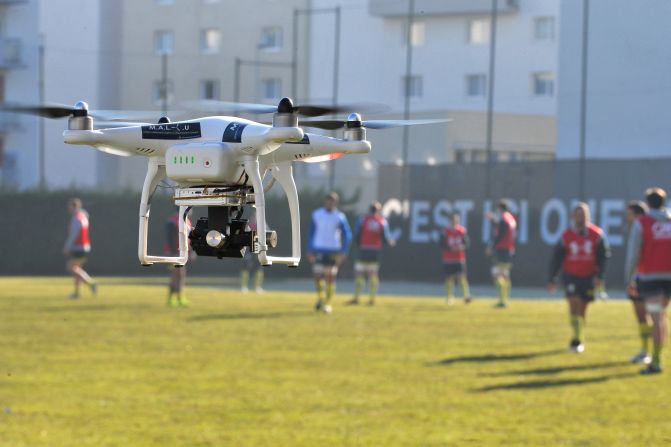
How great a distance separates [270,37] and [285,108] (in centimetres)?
211

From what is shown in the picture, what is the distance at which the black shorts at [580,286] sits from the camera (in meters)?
26.0

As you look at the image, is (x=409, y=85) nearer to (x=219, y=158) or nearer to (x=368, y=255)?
(x=219, y=158)

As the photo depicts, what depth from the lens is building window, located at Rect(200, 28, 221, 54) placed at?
4234 millimetres

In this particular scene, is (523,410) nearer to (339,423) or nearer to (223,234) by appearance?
(339,423)

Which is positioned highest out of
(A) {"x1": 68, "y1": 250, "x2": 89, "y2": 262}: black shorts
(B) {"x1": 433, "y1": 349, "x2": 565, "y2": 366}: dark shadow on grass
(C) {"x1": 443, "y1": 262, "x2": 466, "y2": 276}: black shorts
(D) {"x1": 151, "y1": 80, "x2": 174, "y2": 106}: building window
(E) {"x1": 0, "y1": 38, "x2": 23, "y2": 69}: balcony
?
(E) {"x1": 0, "y1": 38, "x2": 23, "y2": 69}: balcony

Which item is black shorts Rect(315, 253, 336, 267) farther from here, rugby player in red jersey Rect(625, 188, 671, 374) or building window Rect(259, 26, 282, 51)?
building window Rect(259, 26, 282, 51)

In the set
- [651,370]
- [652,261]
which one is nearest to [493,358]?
[651,370]

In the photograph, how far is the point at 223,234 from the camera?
92.8 inches

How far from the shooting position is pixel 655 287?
21.9m

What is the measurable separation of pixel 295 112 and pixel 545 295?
4845 centimetres

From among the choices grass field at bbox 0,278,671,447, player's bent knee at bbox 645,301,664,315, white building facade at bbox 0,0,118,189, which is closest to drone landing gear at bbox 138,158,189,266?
white building facade at bbox 0,0,118,189

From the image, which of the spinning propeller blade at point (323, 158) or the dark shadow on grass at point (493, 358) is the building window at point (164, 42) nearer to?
the spinning propeller blade at point (323, 158)

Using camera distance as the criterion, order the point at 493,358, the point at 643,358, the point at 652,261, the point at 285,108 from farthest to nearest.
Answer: the point at 493,358 → the point at 643,358 → the point at 652,261 → the point at 285,108

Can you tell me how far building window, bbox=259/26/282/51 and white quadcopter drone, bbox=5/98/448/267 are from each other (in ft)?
6.17
